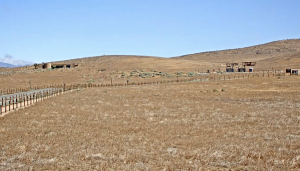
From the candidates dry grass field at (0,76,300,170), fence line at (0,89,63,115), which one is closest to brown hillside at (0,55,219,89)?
fence line at (0,89,63,115)

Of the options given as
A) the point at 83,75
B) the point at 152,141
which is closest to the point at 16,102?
the point at 152,141

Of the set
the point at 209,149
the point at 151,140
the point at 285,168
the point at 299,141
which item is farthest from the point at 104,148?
the point at 299,141

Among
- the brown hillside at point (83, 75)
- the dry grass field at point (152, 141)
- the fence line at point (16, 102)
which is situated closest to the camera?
the dry grass field at point (152, 141)

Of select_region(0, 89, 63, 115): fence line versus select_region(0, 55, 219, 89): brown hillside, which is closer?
select_region(0, 89, 63, 115): fence line

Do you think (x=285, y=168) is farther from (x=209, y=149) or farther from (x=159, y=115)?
(x=159, y=115)

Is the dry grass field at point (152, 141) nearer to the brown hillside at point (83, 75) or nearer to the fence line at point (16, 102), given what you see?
the fence line at point (16, 102)

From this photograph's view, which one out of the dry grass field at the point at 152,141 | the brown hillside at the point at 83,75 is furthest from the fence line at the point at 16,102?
the brown hillside at the point at 83,75

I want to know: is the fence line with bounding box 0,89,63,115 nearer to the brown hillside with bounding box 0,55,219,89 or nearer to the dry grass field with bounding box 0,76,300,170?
the dry grass field with bounding box 0,76,300,170

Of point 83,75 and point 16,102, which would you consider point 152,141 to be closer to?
point 16,102

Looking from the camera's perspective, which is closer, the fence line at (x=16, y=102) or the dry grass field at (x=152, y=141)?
the dry grass field at (x=152, y=141)

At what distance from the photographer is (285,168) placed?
32.5 ft

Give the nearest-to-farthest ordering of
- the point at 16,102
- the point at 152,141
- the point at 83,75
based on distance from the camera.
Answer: the point at 152,141 → the point at 16,102 → the point at 83,75

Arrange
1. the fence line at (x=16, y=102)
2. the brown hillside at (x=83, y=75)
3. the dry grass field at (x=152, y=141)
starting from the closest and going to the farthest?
the dry grass field at (x=152, y=141) → the fence line at (x=16, y=102) → the brown hillside at (x=83, y=75)

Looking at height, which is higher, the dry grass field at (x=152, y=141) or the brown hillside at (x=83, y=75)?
the brown hillside at (x=83, y=75)
